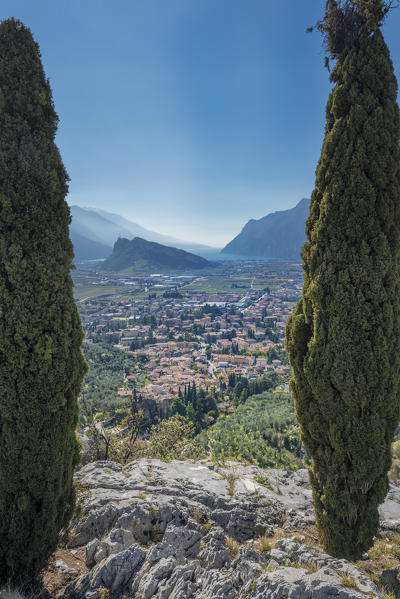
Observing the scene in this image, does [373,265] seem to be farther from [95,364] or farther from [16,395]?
[95,364]

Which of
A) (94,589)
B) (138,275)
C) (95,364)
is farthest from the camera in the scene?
(138,275)

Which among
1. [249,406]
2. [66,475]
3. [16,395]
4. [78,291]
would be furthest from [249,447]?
[78,291]

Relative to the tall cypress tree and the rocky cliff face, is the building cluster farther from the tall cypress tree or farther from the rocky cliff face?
the tall cypress tree

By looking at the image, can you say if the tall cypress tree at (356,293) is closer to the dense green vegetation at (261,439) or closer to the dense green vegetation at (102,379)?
the dense green vegetation at (261,439)

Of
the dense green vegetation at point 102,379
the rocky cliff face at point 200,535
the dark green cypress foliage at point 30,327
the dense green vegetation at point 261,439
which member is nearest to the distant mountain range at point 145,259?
the dense green vegetation at point 102,379

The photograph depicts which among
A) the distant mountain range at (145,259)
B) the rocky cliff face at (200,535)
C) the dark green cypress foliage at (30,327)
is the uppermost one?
the distant mountain range at (145,259)
